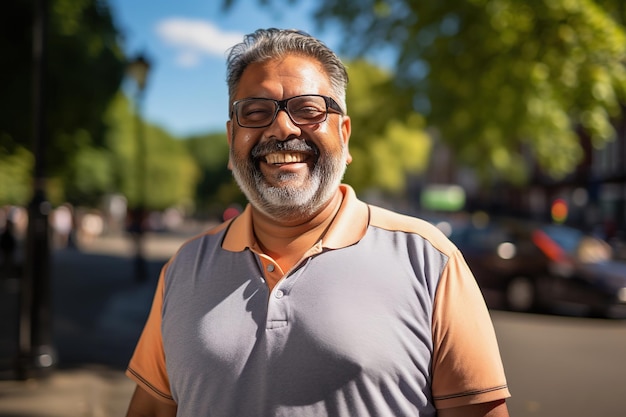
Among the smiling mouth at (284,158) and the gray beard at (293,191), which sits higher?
the smiling mouth at (284,158)

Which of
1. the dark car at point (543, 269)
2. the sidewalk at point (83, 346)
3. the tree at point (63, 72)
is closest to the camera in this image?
the sidewalk at point (83, 346)

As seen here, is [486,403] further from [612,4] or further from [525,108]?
[525,108]

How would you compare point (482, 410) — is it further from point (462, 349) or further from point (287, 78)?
point (287, 78)

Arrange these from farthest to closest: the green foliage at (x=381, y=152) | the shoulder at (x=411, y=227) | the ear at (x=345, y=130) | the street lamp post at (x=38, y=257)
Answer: the green foliage at (x=381, y=152), the street lamp post at (x=38, y=257), the ear at (x=345, y=130), the shoulder at (x=411, y=227)

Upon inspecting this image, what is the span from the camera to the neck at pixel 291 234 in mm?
1822

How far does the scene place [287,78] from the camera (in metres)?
1.79

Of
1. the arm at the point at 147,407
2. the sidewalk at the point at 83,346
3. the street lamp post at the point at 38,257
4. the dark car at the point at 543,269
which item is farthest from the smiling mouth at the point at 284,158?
the dark car at the point at 543,269

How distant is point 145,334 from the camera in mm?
1988

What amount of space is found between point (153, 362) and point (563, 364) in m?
6.97

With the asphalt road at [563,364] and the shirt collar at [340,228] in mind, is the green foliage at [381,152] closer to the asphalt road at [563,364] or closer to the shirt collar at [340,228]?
the asphalt road at [563,364]

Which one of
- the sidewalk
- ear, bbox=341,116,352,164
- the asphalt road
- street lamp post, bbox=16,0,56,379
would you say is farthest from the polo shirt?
street lamp post, bbox=16,0,56,379

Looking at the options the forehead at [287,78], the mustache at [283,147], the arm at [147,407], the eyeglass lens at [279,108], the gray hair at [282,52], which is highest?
the gray hair at [282,52]

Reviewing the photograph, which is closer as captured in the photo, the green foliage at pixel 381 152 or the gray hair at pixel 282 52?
the gray hair at pixel 282 52

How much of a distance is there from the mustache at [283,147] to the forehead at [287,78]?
0.11m
